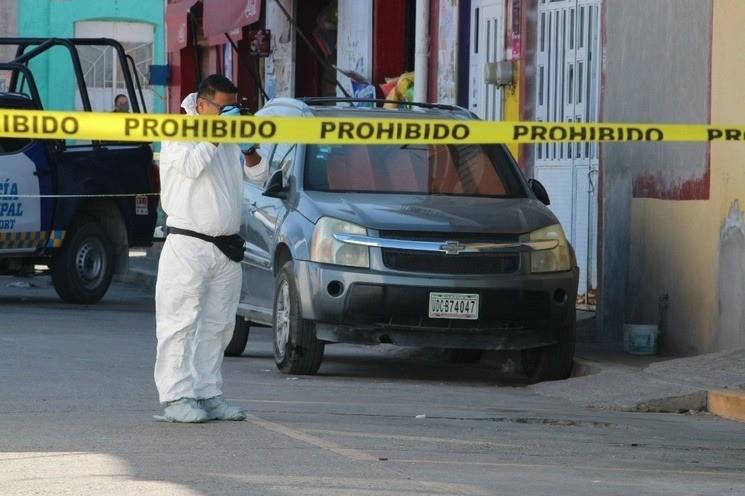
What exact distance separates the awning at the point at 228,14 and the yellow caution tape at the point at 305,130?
1501 centimetres

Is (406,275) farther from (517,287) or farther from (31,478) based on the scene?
(31,478)

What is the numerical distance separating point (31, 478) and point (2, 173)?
10.5m

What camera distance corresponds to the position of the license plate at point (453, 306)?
11.6m

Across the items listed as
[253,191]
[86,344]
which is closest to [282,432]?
[253,191]

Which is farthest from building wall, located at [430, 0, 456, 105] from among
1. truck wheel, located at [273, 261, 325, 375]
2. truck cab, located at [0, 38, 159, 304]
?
truck wheel, located at [273, 261, 325, 375]

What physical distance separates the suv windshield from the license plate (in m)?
1.18

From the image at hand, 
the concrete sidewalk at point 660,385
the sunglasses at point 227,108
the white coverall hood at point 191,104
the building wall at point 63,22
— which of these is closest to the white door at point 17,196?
the concrete sidewalk at point 660,385

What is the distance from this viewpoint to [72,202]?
18578mm

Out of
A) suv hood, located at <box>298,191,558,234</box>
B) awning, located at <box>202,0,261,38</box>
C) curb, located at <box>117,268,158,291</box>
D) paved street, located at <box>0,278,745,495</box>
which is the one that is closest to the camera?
paved street, located at <box>0,278,745,495</box>

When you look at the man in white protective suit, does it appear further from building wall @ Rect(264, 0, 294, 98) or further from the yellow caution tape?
building wall @ Rect(264, 0, 294, 98)

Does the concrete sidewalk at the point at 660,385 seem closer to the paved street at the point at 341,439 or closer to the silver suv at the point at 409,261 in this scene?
the paved street at the point at 341,439

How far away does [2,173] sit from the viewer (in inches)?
695

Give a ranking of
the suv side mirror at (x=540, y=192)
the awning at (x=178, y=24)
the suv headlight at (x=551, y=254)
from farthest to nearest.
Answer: the awning at (x=178, y=24)
the suv side mirror at (x=540, y=192)
the suv headlight at (x=551, y=254)

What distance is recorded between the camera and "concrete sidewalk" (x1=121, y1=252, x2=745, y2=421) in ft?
36.2
